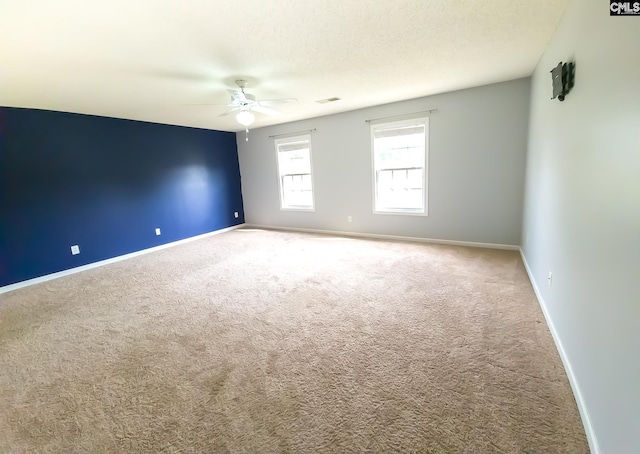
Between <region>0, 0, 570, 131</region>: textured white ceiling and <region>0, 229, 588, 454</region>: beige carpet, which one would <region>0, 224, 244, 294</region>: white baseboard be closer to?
<region>0, 229, 588, 454</region>: beige carpet

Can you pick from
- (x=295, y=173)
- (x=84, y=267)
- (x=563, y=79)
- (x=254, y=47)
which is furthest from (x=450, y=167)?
(x=84, y=267)

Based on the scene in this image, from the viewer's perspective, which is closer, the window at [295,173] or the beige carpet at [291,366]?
the beige carpet at [291,366]

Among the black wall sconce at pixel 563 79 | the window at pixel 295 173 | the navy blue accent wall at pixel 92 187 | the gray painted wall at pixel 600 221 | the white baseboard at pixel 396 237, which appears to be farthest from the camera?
the window at pixel 295 173

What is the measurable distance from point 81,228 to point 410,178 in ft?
17.8

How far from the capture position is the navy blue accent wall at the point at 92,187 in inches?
147

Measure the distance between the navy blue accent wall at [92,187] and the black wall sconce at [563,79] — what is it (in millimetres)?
5840

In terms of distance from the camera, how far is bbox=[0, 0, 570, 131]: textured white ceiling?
72.2 inches

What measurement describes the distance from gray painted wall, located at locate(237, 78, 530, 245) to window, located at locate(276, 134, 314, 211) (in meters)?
0.22

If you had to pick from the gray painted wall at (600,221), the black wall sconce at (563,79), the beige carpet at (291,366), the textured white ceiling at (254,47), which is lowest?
the beige carpet at (291,366)

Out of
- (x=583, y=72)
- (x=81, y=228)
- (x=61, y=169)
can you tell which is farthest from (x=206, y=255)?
(x=583, y=72)

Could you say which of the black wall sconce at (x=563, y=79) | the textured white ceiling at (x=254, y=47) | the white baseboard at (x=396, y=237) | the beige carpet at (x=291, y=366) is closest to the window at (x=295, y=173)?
the white baseboard at (x=396, y=237)

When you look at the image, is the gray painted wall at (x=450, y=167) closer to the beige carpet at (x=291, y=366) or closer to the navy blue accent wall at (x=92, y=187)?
the beige carpet at (x=291, y=366)

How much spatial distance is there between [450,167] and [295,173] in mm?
3206

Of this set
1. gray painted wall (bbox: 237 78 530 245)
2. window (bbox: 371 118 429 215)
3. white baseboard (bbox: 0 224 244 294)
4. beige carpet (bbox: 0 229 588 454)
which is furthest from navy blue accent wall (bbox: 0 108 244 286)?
window (bbox: 371 118 429 215)
